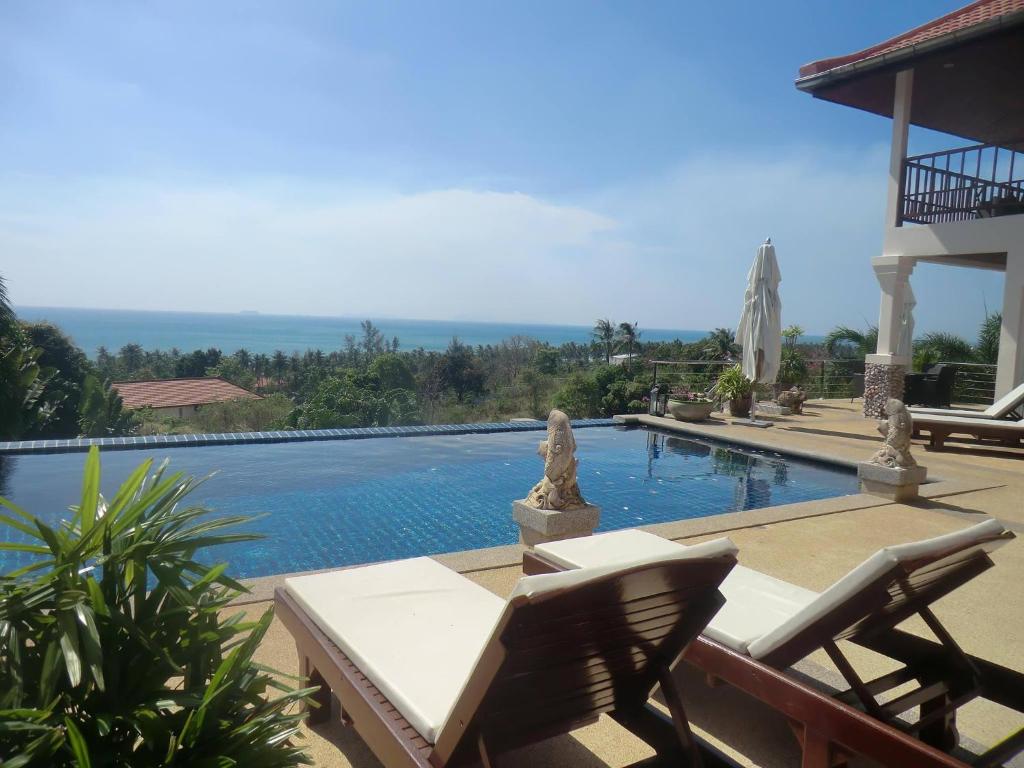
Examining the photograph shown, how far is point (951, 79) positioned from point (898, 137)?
1.48m

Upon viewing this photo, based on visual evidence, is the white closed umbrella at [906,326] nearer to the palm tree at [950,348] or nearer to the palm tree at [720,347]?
the palm tree at [950,348]

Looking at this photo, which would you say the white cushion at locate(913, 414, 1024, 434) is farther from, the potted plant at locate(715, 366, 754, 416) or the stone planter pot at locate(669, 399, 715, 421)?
the potted plant at locate(715, 366, 754, 416)

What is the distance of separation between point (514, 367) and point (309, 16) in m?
34.7

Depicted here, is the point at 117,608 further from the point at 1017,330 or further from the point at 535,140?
the point at 535,140

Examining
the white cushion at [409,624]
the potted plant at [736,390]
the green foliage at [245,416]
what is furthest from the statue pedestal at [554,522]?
the green foliage at [245,416]

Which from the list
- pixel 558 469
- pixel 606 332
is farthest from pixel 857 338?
pixel 606 332

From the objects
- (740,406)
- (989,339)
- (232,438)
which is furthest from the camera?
(989,339)

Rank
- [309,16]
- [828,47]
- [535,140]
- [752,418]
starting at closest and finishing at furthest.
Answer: [309,16], [752,418], [828,47], [535,140]

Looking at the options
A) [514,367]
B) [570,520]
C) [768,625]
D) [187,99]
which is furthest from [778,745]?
[514,367]

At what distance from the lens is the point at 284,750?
1497 millimetres

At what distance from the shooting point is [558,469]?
4.57 m

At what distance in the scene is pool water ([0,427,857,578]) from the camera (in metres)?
5.82

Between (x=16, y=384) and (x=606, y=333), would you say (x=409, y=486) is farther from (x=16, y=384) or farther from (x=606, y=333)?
(x=606, y=333)

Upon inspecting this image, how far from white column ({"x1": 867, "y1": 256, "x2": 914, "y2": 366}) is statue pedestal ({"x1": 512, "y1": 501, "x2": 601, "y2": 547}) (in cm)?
1016
